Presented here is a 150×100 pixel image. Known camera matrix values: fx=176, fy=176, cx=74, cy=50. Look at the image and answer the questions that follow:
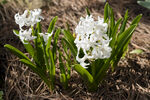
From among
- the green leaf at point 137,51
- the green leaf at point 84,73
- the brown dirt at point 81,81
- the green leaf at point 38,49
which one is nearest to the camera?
the green leaf at point 84,73

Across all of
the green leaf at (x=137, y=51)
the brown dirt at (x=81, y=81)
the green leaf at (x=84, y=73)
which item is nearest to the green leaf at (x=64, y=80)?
the brown dirt at (x=81, y=81)

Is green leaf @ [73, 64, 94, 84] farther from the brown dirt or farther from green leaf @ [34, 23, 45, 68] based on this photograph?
green leaf @ [34, 23, 45, 68]

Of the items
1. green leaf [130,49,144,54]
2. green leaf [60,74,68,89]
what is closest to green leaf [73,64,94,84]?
green leaf [60,74,68,89]

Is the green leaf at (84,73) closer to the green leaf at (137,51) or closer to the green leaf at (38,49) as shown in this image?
the green leaf at (38,49)

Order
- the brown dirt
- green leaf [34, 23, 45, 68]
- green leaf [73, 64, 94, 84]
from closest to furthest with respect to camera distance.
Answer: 1. green leaf [73, 64, 94, 84]
2. green leaf [34, 23, 45, 68]
3. the brown dirt

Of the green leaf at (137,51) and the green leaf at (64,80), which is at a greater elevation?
the green leaf at (137,51)

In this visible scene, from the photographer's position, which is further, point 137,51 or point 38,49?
point 137,51

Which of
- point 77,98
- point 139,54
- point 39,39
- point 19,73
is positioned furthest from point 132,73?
point 19,73

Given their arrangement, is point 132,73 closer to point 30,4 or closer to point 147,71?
point 147,71

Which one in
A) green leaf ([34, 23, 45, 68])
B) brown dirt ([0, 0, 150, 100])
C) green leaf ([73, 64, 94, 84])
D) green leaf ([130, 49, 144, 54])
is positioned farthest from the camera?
green leaf ([130, 49, 144, 54])

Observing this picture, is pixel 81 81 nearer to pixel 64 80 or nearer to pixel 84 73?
pixel 64 80

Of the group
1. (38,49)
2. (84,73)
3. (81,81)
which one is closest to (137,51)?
(81,81)
